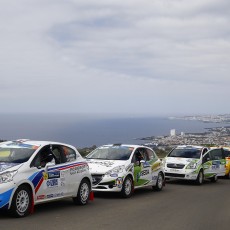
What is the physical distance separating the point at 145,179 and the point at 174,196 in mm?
1096

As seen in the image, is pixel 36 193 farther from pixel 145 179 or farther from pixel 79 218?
pixel 145 179

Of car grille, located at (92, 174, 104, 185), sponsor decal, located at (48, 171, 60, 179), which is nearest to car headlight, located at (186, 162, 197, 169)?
car grille, located at (92, 174, 104, 185)

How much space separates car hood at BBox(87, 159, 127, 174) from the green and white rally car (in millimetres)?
6050

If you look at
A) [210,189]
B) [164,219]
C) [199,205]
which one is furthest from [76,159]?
[210,189]

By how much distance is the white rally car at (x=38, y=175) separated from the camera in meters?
9.28

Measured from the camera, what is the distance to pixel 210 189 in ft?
60.9

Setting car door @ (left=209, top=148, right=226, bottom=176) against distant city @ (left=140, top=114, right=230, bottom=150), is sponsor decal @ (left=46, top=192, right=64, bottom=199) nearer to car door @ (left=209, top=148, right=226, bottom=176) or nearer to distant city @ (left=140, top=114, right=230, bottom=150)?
car door @ (left=209, top=148, right=226, bottom=176)

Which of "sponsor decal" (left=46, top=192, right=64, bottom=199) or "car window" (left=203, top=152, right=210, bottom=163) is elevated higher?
"sponsor decal" (left=46, top=192, right=64, bottom=199)

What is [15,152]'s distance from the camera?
1042 cm

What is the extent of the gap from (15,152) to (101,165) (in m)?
3.98

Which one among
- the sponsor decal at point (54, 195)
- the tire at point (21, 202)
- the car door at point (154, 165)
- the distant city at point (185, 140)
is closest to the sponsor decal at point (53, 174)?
the sponsor decal at point (54, 195)

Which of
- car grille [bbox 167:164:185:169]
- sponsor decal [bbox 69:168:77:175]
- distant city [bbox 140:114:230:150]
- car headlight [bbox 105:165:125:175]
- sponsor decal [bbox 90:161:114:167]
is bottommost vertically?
distant city [bbox 140:114:230:150]

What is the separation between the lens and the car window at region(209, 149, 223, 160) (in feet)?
71.8

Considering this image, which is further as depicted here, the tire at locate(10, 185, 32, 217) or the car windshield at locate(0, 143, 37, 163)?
the car windshield at locate(0, 143, 37, 163)
